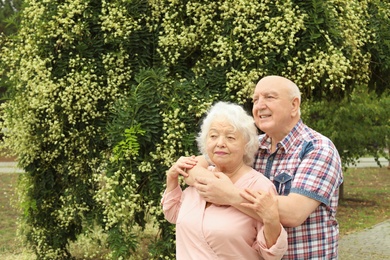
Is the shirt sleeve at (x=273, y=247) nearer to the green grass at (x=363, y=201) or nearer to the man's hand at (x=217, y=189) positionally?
the man's hand at (x=217, y=189)

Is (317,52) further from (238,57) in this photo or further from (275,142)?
(275,142)

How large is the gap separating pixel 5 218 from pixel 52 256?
5385mm

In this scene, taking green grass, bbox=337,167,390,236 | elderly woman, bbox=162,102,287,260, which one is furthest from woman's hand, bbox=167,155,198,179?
green grass, bbox=337,167,390,236

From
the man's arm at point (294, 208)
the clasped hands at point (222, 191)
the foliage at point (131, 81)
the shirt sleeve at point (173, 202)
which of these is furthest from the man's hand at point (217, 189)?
the foliage at point (131, 81)

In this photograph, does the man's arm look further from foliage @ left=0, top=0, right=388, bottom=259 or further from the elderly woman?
foliage @ left=0, top=0, right=388, bottom=259

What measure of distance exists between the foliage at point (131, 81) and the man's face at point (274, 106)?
2.96 meters

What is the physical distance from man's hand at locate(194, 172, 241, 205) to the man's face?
332mm

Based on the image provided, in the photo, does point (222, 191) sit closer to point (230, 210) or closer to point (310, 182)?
point (230, 210)

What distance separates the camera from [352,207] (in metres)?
15.0

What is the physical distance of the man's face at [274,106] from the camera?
3104mm

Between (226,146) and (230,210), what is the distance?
307 mm

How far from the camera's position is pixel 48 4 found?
23.1 feet

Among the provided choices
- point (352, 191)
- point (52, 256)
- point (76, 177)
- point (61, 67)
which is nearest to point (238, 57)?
point (61, 67)

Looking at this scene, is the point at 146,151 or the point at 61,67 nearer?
the point at 146,151
